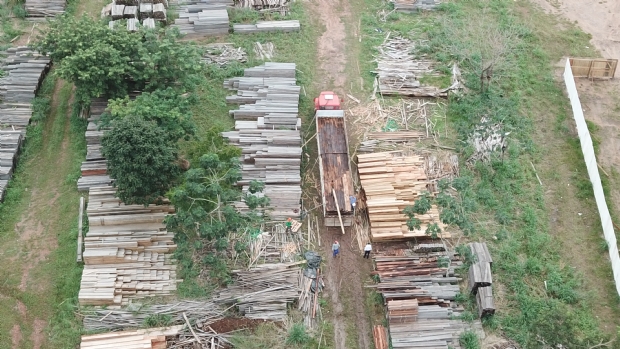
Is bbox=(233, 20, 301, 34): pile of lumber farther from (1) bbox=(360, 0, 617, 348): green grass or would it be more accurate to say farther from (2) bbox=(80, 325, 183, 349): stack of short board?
(2) bbox=(80, 325, 183, 349): stack of short board

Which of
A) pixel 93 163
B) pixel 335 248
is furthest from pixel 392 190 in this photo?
pixel 93 163

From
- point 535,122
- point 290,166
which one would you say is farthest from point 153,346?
point 535,122

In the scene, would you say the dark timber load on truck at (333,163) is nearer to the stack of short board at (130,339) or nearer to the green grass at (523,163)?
the green grass at (523,163)

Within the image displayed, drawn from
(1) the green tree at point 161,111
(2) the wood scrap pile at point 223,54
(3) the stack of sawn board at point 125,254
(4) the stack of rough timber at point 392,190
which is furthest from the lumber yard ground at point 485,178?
(1) the green tree at point 161,111

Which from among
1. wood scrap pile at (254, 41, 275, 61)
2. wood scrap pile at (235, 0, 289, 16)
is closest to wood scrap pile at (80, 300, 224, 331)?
wood scrap pile at (254, 41, 275, 61)

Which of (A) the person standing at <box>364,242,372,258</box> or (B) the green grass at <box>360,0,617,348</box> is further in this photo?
(A) the person standing at <box>364,242,372,258</box>

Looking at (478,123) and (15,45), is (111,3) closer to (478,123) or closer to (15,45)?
(15,45)

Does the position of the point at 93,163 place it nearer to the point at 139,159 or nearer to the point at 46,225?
the point at 46,225
